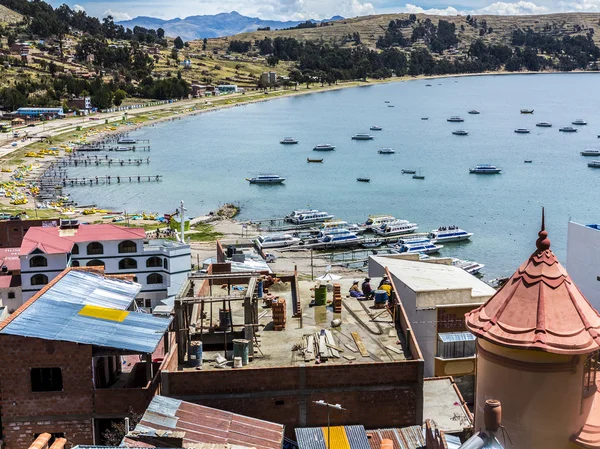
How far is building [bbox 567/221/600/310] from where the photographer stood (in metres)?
35.1

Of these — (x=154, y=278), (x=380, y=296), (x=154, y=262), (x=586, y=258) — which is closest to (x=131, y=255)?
(x=154, y=262)

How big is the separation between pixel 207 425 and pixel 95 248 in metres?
26.1

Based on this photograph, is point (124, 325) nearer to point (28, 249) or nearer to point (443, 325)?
point (443, 325)

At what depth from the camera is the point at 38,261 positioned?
39844mm

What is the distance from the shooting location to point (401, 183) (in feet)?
358

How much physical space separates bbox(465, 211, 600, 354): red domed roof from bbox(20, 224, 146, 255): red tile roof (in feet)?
110

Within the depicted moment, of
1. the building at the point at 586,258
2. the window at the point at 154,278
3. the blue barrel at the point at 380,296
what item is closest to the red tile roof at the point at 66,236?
the window at the point at 154,278

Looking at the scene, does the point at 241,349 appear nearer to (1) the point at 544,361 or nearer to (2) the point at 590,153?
(1) the point at 544,361

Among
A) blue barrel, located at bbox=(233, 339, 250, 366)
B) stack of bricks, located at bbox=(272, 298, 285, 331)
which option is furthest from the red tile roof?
blue barrel, located at bbox=(233, 339, 250, 366)

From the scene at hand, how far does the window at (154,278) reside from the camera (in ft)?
140

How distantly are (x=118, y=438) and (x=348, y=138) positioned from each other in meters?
144

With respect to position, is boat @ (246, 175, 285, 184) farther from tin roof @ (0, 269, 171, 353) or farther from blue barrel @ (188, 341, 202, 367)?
blue barrel @ (188, 341, 202, 367)

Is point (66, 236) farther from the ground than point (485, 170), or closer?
farther from the ground

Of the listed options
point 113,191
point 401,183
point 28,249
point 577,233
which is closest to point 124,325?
point 28,249
